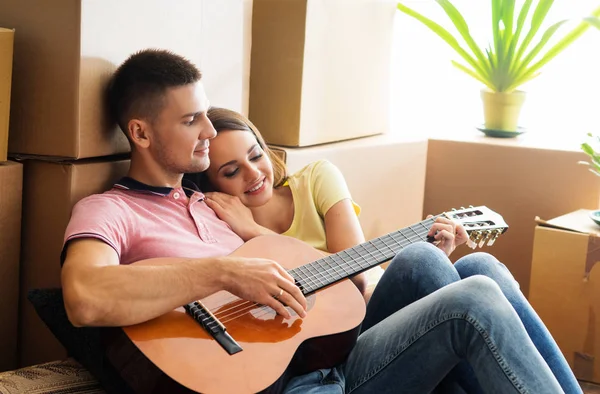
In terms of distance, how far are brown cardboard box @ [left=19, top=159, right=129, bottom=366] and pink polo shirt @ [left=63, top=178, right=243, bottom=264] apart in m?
0.05

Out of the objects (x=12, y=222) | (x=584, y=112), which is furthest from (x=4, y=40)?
(x=584, y=112)

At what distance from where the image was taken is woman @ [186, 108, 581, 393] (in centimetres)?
145

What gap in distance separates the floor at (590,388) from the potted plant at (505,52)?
2.77 ft

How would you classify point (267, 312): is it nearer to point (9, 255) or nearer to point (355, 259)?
point (355, 259)

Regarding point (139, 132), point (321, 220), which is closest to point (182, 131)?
point (139, 132)

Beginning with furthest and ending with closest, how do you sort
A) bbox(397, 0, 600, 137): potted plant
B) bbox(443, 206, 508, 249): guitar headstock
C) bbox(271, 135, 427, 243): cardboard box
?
bbox(397, 0, 600, 137): potted plant, bbox(271, 135, 427, 243): cardboard box, bbox(443, 206, 508, 249): guitar headstock

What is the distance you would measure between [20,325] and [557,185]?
1626 millimetres

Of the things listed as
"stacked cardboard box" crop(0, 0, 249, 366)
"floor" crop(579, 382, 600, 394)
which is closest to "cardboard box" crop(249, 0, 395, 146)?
"stacked cardboard box" crop(0, 0, 249, 366)

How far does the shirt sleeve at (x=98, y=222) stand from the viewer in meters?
1.25

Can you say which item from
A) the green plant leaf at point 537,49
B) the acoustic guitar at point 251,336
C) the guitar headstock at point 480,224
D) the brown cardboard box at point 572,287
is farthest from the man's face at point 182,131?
the green plant leaf at point 537,49

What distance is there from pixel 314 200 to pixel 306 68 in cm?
43

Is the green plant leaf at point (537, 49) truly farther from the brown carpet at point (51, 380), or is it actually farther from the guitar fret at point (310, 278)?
the brown carpet at point (51, 380)

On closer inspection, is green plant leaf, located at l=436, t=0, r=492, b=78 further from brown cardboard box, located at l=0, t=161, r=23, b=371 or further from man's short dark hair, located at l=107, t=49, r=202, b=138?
brown cardboard box, located at l=0, t=161, r=23, b=371

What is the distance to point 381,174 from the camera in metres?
2.26
